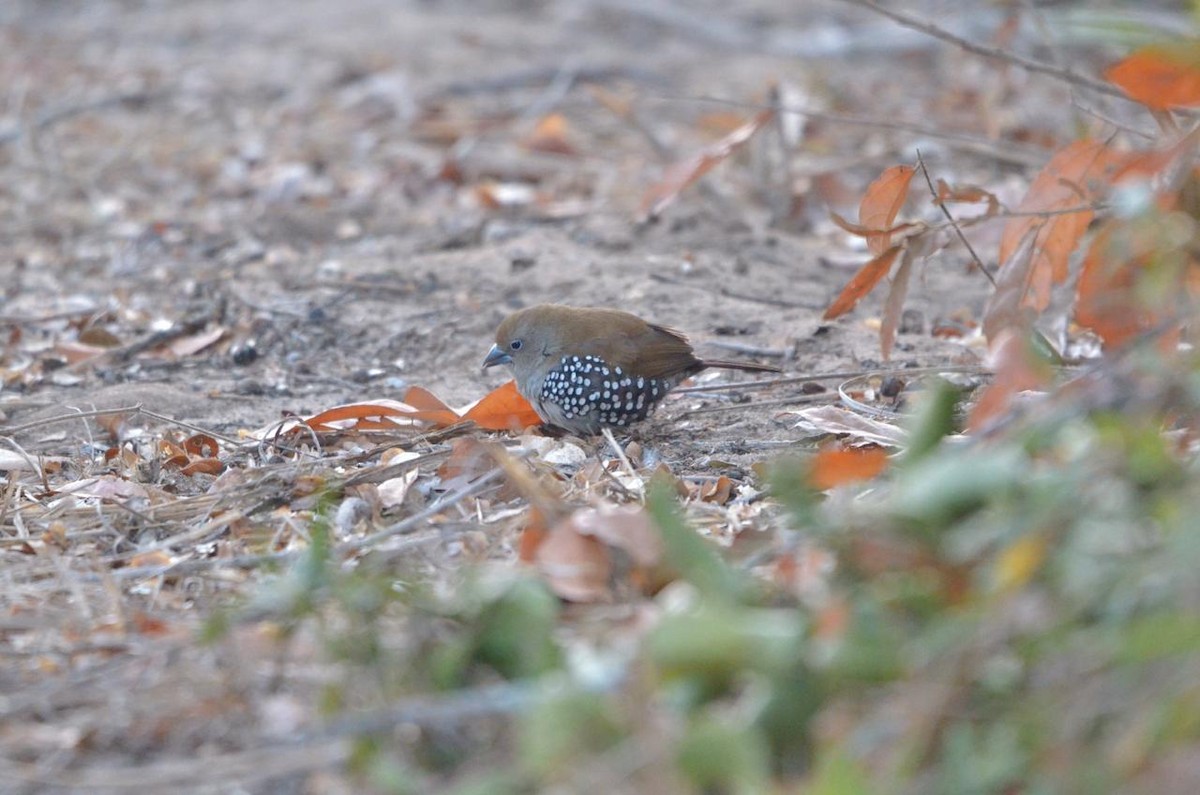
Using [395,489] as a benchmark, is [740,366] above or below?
below

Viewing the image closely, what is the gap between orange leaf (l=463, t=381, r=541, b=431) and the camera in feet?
16.4

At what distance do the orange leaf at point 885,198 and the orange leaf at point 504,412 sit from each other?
4.86ft

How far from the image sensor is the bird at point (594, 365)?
5.02 metres

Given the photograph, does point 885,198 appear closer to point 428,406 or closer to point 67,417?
point 428,406

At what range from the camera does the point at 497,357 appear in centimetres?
539

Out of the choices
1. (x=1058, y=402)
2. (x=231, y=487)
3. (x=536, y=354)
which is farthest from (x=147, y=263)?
(x=1058, y=402)

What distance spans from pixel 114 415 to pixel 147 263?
2.54 metres

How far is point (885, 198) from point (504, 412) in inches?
63.1

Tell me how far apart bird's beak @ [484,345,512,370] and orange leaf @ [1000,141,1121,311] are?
1.91m

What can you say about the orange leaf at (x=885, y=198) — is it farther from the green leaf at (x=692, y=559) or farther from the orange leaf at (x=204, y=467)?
the orange leaf at (x=204, y=467)

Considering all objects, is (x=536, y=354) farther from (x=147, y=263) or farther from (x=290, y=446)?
(x=147, y=263)

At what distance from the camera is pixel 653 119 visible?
31.2ft

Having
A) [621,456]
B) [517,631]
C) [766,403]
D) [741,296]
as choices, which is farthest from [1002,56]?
[517,631]

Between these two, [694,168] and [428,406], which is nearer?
[428,406]
